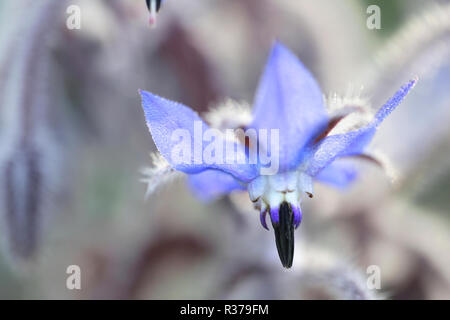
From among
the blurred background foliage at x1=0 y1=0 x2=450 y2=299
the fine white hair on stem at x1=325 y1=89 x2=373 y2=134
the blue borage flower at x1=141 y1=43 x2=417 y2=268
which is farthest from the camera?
the blurred background foliage at x1=0 y1=0 x2=450 y2=299

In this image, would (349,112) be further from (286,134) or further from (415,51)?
(415,51)

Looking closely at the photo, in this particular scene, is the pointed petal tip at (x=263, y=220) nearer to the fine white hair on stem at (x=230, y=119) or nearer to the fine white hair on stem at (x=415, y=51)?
the fine white hair on stem at (x=230, y=119)

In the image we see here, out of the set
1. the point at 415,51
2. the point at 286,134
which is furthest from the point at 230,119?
the point at 415,51

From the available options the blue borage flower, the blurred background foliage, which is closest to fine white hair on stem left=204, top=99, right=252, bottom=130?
the blue borage flower

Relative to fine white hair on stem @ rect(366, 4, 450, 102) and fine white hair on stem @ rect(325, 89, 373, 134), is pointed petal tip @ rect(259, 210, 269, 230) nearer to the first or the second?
fine white hair on stem @ rect(325, 89, 373, 134)
